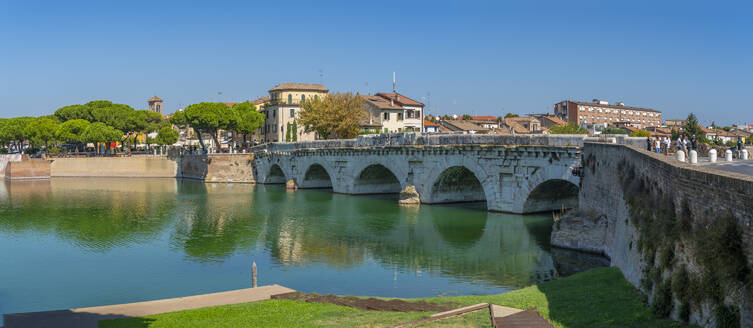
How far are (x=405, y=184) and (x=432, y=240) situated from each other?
57.5 ft

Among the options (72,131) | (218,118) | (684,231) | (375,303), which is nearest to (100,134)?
(72,131)

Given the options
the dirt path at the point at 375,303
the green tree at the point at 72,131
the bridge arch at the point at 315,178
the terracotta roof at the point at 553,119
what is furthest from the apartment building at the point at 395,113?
the dirt path at the point at 375,303

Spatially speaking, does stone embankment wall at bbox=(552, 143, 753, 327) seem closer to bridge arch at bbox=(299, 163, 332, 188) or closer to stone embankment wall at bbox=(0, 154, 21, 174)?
bridge arch at bbox=(299, 163, 332, 188)

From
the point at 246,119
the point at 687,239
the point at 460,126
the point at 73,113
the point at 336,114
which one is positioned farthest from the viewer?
the point at 73,113

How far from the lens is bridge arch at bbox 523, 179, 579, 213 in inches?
1723

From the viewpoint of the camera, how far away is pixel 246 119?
106 metres

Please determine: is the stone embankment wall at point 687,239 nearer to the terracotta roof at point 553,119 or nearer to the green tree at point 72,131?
the green tree at point 72,131

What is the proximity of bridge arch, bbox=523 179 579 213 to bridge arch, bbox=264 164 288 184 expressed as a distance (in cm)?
4387

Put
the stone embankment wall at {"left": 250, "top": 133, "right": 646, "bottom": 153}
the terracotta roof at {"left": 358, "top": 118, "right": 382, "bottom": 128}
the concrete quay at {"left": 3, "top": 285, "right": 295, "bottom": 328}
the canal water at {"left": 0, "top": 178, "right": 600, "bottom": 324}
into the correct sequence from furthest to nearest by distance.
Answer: the terracotta roof at {"left": 358, "top": 118, "right": 382, "bottom": 128}, the stone embankment wall at {"left": 250, "top": 133, "right": 646, "bottom": 153}, the canal water at {"left": 0, "top": 178, "right": 600, "bottom": 324}, the concrete quay at {"left": 3, "top": 285, "right": 295, "bottom": 328}

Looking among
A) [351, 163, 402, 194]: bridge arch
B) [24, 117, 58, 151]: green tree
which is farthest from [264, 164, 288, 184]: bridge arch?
[24, 117, 58, 151]: green tree

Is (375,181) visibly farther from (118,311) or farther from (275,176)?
(118,311)

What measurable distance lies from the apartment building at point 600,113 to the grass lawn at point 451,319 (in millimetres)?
107790

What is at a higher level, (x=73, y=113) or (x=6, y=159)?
(x=73, y=113)

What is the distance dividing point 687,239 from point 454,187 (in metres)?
39.8
